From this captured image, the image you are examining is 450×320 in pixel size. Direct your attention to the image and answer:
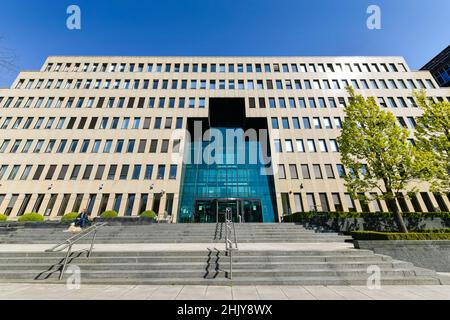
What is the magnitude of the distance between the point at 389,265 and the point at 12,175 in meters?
38.3

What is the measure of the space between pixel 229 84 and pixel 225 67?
3903 mm

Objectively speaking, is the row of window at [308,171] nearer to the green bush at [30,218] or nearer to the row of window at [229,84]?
the row of window at [229,84]

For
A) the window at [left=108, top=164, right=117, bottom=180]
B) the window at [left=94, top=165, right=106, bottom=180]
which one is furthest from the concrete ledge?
the window at [left=94, top=165, right=106, bottom=180]

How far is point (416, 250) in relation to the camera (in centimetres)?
915

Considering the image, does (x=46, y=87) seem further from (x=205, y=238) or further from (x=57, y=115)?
(x=205, y=238)

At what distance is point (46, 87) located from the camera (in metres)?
31.1

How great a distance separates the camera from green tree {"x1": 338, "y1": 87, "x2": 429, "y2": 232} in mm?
12508

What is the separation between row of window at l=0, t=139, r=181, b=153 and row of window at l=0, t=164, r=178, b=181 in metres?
2.28

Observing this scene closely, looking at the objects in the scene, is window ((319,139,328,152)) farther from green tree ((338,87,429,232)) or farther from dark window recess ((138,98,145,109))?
dark window recess ((138,98,145,109))

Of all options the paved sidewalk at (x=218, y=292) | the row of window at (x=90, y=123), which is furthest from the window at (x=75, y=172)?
the paved sidewalk at (x=218, y=292)

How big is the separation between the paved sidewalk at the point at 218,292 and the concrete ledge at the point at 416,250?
2.91 m

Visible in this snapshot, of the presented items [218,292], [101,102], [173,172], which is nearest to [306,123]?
[173,172]

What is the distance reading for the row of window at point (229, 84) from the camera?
31083 mm

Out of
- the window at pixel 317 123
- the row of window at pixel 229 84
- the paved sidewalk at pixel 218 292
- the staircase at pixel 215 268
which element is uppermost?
the row of window at pixel 229 84
